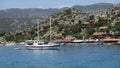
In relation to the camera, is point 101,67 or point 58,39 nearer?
point 101,67

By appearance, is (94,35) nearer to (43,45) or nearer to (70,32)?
(70,32)

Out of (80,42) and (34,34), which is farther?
(34,34)

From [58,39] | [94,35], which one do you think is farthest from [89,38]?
[58,39]

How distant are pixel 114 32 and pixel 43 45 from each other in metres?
64.0

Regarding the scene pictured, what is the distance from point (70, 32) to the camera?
631ft

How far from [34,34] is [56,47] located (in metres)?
78.1

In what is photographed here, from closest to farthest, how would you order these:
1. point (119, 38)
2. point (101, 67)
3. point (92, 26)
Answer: point (101, 67)
point (119, 38)
point (92, 26)

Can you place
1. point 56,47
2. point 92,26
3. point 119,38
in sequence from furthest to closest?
1. point 92,26
2. point 119,38
3. point 56,47

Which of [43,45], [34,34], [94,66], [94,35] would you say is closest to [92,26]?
[94,35]

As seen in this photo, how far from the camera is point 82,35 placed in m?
188

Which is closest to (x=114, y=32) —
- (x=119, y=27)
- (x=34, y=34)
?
(x=119, y=27)

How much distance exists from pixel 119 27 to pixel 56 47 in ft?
205

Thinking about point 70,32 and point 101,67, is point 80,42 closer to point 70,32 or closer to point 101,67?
point 70,32

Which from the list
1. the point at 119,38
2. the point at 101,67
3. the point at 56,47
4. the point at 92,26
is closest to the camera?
the point at 101,67
